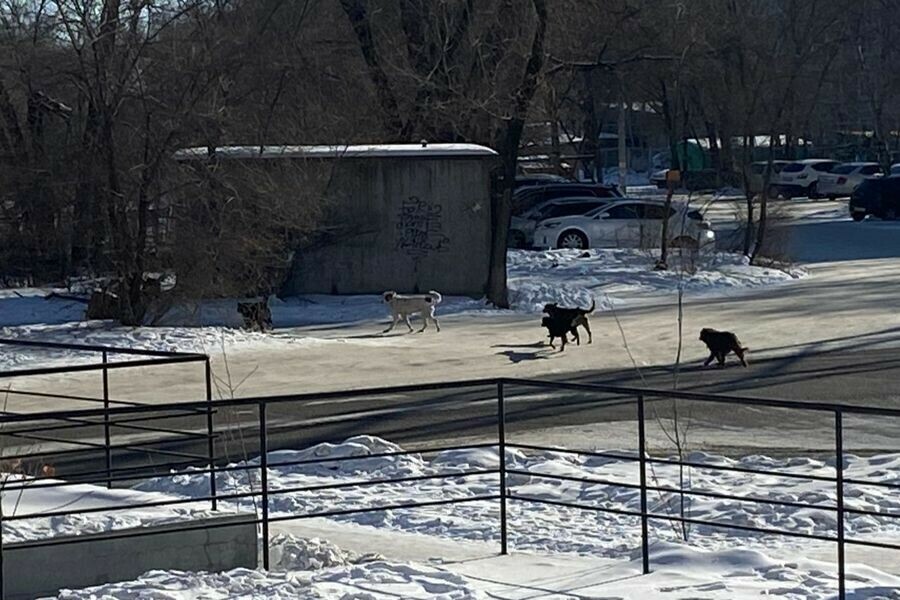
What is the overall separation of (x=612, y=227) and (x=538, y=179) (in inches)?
415

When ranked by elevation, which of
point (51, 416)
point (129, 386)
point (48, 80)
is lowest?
point (129, 386)

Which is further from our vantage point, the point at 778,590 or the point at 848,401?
the point at 848,401

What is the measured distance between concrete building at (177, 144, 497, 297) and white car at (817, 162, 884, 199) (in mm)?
40180

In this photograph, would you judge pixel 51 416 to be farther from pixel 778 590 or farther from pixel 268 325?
pixel 268 325

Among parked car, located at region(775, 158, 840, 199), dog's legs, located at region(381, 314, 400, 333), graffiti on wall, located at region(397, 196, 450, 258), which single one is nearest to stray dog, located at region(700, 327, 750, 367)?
dog's legs, located at region(381, 314, 400, 333)

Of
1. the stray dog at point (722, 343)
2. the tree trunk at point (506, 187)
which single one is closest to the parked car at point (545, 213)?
the tree trunk at point (506, 187)

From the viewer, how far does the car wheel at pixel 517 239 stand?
4056 cm

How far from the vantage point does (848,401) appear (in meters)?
16.3

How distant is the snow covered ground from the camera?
7.02 metres

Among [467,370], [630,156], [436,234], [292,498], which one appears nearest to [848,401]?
[467,370]

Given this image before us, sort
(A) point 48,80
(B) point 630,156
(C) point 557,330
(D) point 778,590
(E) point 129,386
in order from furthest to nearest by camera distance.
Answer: (B) point 630,156 < (A) point 48,80 < (C) point 557,330 < (E) point 129,386 < (D) point 778,590

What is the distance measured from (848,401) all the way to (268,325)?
10.5 meters

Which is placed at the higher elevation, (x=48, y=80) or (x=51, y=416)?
(x=48, y=80)

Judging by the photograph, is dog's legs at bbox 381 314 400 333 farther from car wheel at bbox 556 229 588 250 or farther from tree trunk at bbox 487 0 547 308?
car wheel at bbox 556 229 588 250
